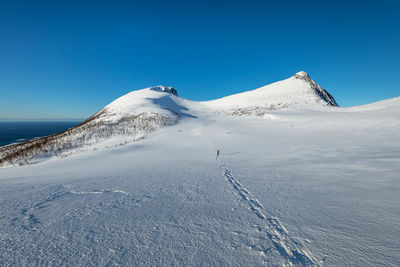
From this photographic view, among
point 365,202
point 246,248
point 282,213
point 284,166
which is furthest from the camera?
point 284,166

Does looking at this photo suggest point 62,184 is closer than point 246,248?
No

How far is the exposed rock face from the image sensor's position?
2500 inches

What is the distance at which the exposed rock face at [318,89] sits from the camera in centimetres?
6350

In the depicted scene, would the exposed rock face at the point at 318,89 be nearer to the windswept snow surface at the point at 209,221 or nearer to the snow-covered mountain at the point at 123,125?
the snow-covered mountain at the point at 123,125

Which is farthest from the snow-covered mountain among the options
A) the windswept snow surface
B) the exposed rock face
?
the windswept snow surface

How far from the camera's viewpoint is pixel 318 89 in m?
66.9

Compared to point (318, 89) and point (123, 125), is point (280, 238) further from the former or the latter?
point (318, 89)

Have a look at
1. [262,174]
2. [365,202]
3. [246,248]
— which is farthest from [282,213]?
[262,174]

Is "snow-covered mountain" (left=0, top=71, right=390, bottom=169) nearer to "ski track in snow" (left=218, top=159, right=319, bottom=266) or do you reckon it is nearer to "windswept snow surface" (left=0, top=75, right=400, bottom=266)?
"windswept snow surface" (left=0, top=75, right=400, bottom=266)

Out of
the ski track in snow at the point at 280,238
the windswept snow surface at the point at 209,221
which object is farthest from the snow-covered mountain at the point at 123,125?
the ski track in snow at the point at 280,238

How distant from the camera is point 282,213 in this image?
4828mm

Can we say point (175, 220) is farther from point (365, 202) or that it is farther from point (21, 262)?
point (365, 202)

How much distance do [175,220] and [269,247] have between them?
96.5 inches

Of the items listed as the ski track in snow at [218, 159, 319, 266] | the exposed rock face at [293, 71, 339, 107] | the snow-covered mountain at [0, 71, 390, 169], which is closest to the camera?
the ski track in snow at [218, 159, 319, 266]
